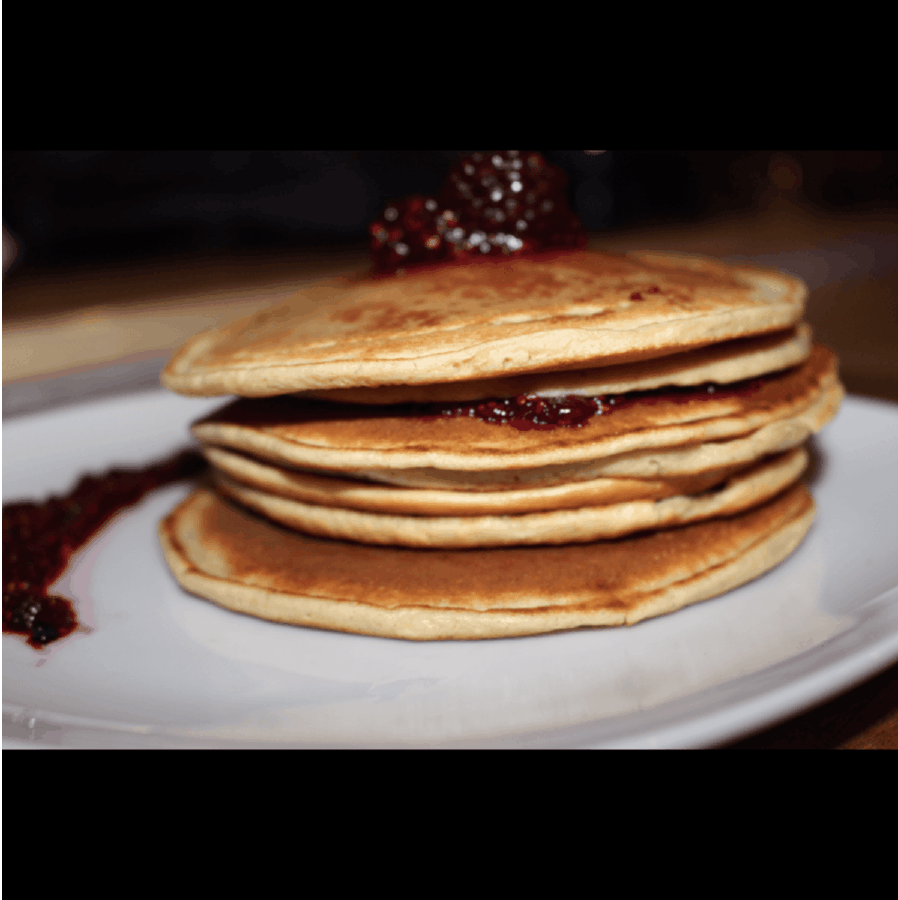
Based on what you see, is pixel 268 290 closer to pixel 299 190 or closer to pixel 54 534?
pixel 299 190

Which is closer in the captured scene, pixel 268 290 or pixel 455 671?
pixel 455 671

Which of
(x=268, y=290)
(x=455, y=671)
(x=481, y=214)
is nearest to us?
(x=455, y=671)

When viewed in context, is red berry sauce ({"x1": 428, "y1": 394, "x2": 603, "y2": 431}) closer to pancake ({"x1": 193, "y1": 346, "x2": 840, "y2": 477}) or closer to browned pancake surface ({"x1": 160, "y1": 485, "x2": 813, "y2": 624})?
pancake ({"x1": 193, "y1": 346, "x2": 840, "y2": 477})

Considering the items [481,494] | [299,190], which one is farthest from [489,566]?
[299,190]

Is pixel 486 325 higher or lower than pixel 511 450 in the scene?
higher

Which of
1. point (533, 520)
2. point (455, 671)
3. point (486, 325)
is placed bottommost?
point (455, 671)

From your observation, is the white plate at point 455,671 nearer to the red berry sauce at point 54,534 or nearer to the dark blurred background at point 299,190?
the red berry sauce at point 54,534

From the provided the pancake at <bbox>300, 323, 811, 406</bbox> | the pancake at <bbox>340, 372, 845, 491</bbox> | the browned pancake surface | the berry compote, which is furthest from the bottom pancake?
the berry compote
